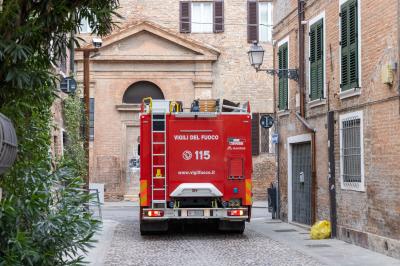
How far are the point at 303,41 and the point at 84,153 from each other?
329 inches

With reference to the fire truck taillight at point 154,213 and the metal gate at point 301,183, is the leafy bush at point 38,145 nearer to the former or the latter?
the fire truck taillight at point 154,213

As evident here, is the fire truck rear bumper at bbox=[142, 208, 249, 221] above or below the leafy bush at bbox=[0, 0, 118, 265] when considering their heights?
below

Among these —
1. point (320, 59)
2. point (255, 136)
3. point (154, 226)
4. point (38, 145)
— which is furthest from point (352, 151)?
point (255, 136)

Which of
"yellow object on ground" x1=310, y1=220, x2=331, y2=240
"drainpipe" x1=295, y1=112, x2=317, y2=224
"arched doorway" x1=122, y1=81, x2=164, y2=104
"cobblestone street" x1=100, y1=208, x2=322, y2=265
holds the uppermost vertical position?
"arched doorway" x1=122, y1=81, x2=164, y2=104

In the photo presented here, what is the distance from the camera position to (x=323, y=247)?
15570 mm

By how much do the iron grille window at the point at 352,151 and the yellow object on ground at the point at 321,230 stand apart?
4.26 feet

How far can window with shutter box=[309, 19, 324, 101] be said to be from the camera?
58.6 ft

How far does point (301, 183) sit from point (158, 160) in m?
4.61

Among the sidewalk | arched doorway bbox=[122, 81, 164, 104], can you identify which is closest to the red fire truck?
the sidewalk

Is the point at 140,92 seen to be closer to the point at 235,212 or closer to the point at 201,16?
the point at 201,16

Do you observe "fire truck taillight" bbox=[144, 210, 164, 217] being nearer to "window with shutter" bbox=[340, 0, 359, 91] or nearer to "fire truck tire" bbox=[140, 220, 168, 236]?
"fire truck tire" bbox=[140, 220, 168, 236]

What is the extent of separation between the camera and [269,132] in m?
35.9

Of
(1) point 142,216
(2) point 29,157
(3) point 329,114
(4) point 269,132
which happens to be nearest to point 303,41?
(3) point 329,114

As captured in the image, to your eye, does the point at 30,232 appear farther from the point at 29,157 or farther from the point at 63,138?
the point at 63,138
